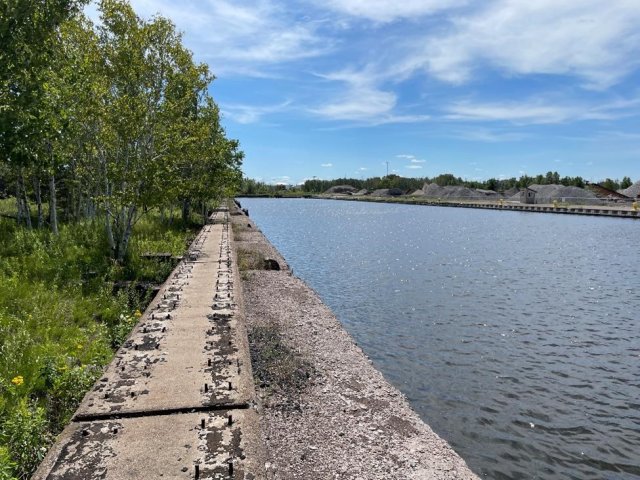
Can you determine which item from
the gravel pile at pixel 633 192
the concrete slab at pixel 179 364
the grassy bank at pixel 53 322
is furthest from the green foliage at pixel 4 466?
the gravel pile at pixel 633 192

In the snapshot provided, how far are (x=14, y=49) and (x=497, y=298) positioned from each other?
1793 centimetres

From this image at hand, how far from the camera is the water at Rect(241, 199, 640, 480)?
7.91 metres

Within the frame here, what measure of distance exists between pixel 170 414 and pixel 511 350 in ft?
34.4

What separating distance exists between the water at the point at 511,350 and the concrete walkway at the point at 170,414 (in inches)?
174

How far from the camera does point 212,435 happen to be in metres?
4.16

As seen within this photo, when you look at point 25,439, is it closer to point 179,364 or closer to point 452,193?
point 179,364

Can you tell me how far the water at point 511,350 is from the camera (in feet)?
26.0

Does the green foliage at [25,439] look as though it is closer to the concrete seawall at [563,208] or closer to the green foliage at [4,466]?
the green foliage at [4,466]

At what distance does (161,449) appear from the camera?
3.98 metres

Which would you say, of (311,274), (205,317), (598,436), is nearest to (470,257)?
(311,274)

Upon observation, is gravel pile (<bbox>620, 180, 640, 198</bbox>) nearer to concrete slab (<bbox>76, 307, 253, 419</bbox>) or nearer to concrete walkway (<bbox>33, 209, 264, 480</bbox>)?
concrete slab (<bbox>76, 307, 253, 419</bbox>)

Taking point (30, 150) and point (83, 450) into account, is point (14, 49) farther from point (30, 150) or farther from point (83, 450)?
point (83, 450)

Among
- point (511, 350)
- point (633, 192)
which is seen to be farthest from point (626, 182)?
point (511, 350)

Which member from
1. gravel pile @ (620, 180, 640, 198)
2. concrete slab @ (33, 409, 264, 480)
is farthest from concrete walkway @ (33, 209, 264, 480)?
gravel pile @ (620, 180, 640, 198)
